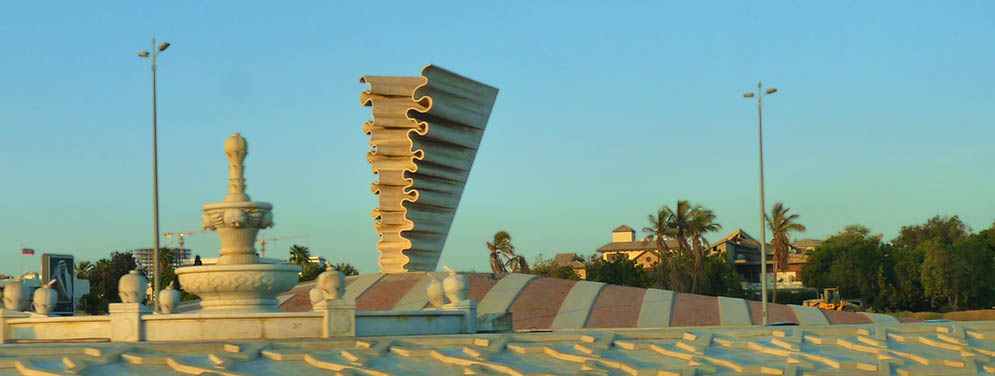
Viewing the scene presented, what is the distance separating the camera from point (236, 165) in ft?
72.9

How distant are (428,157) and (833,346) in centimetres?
2363

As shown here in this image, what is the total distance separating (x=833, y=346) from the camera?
773 inches

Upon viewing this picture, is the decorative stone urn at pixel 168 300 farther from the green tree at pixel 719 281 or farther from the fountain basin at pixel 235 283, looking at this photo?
the green tree at pixel 719 281

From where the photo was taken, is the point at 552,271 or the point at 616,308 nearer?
the point at 616,308

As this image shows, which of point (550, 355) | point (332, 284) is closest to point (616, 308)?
point (332, 284)

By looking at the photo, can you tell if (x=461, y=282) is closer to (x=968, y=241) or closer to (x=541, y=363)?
(x=541, y=363)

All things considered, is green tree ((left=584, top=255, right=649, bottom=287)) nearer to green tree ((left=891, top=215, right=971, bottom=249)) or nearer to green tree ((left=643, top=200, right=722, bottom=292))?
green tree ((left=643, top=200, right=722, bottom=292))

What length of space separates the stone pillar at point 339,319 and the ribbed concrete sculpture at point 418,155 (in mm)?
20562

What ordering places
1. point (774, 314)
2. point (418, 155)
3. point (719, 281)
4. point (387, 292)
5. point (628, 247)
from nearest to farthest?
point (774, 314), point (387, 292), point (418, 155), point (719, 281), point (628, 247)

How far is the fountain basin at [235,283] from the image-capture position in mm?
20672

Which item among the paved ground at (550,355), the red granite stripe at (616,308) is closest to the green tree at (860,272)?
the red granite stripe at (616,308)

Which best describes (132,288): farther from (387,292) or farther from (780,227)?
(780,227)

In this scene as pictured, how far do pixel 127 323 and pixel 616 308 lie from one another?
68.3 ft

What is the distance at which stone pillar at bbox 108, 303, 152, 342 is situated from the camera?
65.9ft
